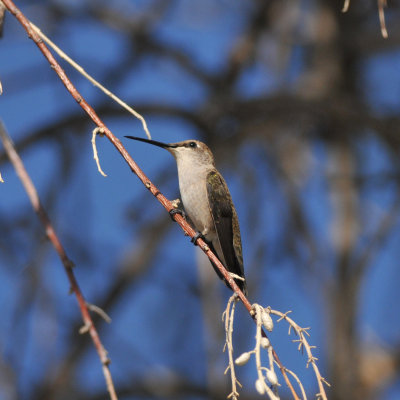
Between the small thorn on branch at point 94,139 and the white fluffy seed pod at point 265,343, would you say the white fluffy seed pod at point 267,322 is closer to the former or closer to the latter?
the white fluffy seed pod at point 265,343

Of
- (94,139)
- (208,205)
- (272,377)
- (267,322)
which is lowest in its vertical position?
(272,377)

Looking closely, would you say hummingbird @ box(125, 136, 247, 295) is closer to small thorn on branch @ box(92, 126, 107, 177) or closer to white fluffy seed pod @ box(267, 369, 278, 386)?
small thorn on branch @ box(92, 126, 107, 177)

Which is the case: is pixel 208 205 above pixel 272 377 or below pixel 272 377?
above

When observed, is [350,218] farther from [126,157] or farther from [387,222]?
[126,157]

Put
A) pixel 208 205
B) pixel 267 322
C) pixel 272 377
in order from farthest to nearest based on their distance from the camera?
pixel 208 205, pixel 267 322, pixel 272 377

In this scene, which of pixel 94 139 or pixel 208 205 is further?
pixel 208 205

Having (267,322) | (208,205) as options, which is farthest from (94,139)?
(208,205)

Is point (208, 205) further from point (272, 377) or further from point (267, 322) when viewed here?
point (272, 377)

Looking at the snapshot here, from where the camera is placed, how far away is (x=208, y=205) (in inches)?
151

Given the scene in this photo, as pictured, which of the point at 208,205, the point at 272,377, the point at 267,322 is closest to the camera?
the point at 272,377

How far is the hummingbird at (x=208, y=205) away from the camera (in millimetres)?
3721

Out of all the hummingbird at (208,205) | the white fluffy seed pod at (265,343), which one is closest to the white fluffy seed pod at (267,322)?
the white fluffy seed pod at (265,343)

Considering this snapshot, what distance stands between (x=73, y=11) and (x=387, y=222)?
161 inches

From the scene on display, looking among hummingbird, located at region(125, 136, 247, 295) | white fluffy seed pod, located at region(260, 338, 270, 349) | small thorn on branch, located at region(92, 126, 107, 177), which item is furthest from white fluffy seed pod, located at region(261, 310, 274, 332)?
hummingbird, located at region(125, 136, 247, 295)
